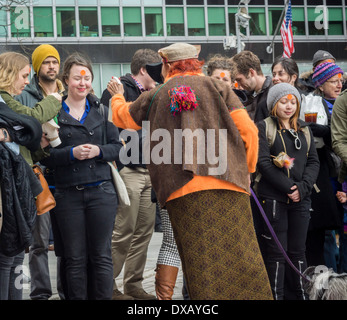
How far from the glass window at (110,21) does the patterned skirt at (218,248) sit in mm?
35545

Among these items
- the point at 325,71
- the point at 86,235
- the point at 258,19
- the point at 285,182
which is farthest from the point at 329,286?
the point at 258,19

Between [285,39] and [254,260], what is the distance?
701 inches

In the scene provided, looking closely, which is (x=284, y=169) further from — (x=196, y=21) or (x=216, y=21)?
(x=216, y=21)

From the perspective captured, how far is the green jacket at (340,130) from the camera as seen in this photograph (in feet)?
21.3

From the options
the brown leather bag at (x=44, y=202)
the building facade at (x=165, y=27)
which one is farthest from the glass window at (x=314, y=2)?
the brown leather bag at (x=44, y=202)

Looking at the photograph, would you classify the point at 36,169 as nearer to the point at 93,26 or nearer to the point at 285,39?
the point at 285,39

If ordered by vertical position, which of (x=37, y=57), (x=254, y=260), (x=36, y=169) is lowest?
(x=254, y=260)

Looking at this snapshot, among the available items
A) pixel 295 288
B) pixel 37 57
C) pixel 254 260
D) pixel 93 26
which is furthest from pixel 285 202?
pixel 93 26

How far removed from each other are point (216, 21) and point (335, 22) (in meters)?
7.55

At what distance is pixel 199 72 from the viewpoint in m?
4.92

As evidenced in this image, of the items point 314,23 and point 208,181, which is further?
point 314,23

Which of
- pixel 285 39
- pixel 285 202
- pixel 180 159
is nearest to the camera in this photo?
pixel 180 159

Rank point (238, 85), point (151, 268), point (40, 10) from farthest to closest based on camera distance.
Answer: point (40, 10) → point (151, 268) → point (238, 85)

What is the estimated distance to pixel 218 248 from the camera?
462cm
